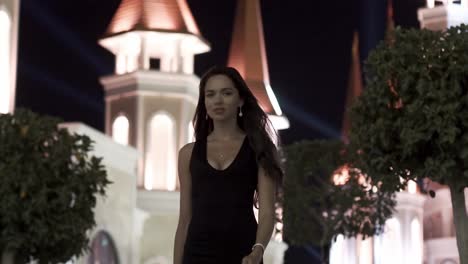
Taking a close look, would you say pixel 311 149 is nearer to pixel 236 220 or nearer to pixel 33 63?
pixel 33 63

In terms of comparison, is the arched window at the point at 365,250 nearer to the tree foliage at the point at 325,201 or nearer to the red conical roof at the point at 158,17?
the tree foliage at the point at 325,201

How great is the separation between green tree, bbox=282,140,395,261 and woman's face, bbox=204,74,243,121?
33467 mm

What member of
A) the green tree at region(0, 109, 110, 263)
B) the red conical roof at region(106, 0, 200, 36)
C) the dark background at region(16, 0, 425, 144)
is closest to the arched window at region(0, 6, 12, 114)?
the green tree at region(0, 109, 110, 263)

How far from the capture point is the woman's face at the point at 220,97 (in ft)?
20.9

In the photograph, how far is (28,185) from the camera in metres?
21.5

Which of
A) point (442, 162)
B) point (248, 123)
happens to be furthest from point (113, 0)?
point (248, 123)

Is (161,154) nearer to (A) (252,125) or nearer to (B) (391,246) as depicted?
(B) (391,246)

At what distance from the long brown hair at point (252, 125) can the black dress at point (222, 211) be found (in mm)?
67

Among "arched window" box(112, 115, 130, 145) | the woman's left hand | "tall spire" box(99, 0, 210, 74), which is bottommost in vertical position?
the woman's left hand

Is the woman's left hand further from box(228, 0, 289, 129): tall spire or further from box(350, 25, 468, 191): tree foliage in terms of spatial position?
box(228, 0, 289, 129): tall spire

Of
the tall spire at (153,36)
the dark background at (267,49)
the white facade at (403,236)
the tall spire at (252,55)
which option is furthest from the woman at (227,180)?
the white facade at (403,236)

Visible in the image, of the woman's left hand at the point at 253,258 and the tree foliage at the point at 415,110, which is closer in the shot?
the woman's left hand at the point at 253,258

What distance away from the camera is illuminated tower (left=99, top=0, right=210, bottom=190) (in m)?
39.8

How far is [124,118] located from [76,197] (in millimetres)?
18871
